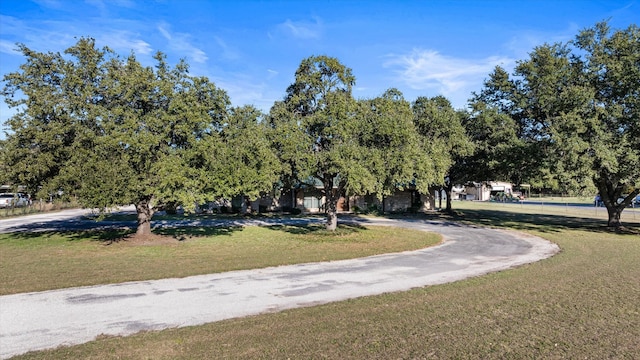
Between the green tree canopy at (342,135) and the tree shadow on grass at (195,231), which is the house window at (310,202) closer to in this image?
the tree shadow on grass at (195,231)

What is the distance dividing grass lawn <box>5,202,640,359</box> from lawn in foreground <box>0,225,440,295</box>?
5338 millimetres

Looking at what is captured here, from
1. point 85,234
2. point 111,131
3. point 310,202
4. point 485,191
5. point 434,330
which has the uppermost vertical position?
point 111,131

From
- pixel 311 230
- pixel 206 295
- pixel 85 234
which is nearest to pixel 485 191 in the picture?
pixel 311 230

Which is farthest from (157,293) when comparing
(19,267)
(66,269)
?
(19,267)

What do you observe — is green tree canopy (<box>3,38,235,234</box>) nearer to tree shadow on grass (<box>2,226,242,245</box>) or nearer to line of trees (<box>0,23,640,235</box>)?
line of trees (<box>0,23,640,235</box>)

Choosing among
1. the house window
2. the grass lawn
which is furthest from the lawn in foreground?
the house window

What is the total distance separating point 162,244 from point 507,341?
16.4 meters

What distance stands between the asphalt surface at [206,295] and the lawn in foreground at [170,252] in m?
1.16

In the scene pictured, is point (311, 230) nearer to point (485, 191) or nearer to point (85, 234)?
point (85, 234)

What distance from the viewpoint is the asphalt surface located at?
733 centimetres

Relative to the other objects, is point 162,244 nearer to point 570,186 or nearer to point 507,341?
point 507,341

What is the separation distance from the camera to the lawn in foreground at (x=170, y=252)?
11.8 metres

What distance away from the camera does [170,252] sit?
53.8 ft

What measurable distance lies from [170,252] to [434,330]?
12.7m
